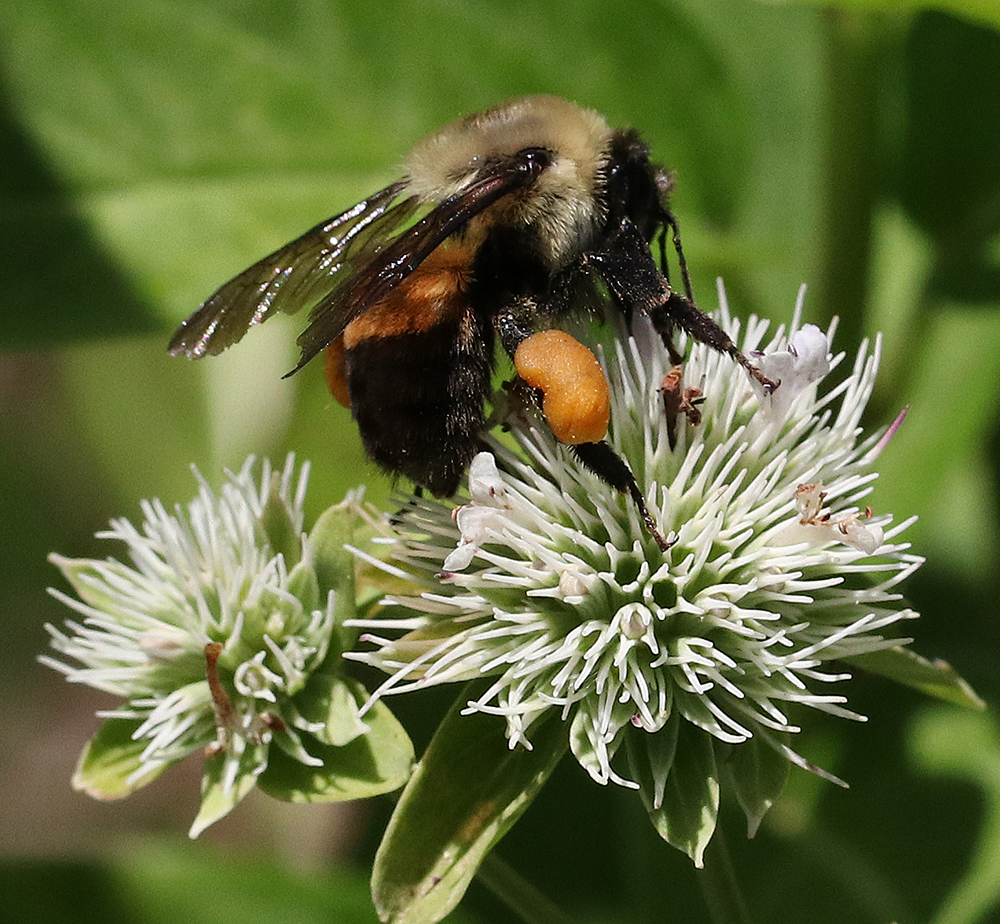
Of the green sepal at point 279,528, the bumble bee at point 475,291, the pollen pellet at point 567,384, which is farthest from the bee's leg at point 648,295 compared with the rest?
the green sepal at point 279,528

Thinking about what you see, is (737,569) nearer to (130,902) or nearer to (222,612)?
(222,612)

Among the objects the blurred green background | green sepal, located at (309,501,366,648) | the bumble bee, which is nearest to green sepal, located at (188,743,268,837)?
green sepal, located at (309,501,366,648)

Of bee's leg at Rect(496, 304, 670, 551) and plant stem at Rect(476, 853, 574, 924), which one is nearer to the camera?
bee's leg at Rect(496, 304, 670, 551)

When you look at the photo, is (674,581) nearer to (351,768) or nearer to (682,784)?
(682,784)

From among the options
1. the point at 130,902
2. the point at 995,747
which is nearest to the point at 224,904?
the point at 130,902

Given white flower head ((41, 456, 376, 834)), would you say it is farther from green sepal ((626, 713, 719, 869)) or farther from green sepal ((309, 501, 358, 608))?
green sepal ((626, 713, 719, 869))
